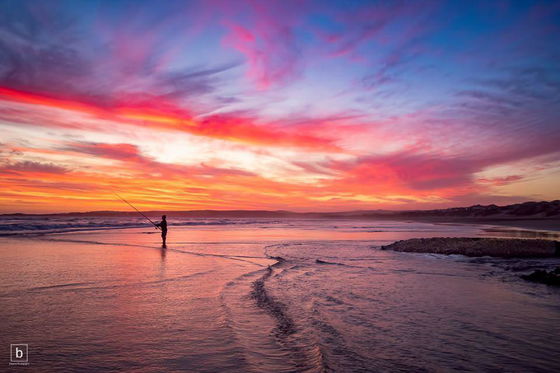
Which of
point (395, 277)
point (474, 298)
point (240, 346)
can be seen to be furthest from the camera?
point (395, 277)

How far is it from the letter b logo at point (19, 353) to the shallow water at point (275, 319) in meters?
0.12

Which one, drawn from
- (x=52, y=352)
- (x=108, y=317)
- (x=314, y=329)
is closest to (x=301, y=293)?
(x=314, y=329)

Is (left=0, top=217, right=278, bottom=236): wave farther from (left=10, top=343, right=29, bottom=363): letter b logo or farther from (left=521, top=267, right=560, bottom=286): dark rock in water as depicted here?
(left=521, top=267, right=560, bottom=286): dark rock in water

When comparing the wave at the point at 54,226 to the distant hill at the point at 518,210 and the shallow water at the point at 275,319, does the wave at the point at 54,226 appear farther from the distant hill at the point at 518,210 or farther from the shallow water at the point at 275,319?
the distant hill at the point at 518,210

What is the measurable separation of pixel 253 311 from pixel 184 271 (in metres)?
6.74

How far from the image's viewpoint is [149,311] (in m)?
8.89

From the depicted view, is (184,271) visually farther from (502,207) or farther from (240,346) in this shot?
(502,207)

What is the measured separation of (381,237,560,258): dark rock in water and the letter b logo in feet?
72.1

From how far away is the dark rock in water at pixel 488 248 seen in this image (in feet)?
69.4

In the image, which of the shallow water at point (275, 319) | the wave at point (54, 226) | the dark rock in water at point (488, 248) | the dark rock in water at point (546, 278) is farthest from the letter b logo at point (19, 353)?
the wave at point (54, 226)

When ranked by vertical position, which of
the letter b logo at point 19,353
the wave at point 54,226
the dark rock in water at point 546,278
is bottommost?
the dark rock in water at point 546,278

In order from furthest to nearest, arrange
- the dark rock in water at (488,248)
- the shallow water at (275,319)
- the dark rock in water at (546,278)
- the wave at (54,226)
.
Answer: the wave at (54,226) → the dark rock in water at (488,248) → the dark rock in water at (546,278) → the shallow water at (275,319)

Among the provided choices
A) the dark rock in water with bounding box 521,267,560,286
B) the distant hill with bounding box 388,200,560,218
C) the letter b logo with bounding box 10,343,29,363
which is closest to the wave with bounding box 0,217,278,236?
the letter b logo with bounding box 10,343,29,363

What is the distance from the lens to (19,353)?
6203 mm
